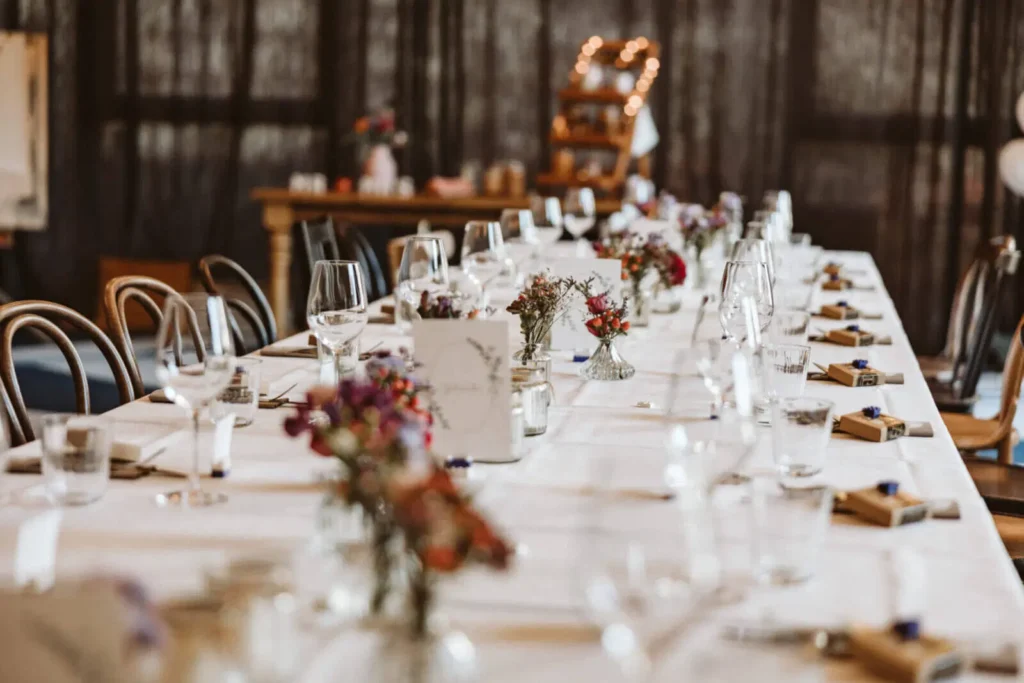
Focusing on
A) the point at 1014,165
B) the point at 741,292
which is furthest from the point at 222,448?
the point at 1014,165

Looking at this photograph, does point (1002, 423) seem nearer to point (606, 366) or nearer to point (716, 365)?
point (606, 366)

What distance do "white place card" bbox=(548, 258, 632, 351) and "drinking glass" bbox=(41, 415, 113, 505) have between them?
3.60 ft

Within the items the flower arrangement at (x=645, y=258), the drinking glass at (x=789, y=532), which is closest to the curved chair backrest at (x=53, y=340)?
the flower arrangement at (x=645, y=258)

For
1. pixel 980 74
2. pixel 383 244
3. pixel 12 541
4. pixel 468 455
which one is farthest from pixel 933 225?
pixel 12 541

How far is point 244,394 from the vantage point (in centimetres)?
197

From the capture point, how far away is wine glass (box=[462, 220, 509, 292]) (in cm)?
272

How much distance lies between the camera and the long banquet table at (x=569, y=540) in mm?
1076

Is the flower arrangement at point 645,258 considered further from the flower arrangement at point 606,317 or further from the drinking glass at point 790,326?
the flower arrangement at point 606,317

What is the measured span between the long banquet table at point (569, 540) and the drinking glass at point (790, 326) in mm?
418

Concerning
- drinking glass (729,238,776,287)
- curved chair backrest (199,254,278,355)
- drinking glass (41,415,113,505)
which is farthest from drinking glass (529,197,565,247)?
drinking glass (41,415,113,505)

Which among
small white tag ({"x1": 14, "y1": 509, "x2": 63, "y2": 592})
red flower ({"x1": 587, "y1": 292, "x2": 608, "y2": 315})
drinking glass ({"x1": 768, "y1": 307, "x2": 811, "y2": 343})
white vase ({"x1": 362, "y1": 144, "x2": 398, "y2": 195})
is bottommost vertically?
small white tag ({"x1": 14, "y1": 509, "x2": 63, "y2": 592})

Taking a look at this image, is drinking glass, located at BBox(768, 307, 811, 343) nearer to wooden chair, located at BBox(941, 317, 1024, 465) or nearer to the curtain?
wooden chair, located at BBox(941, 317, 1024, 465)

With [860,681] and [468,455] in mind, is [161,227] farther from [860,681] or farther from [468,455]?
[860,681]

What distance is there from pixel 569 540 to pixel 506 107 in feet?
22.2
